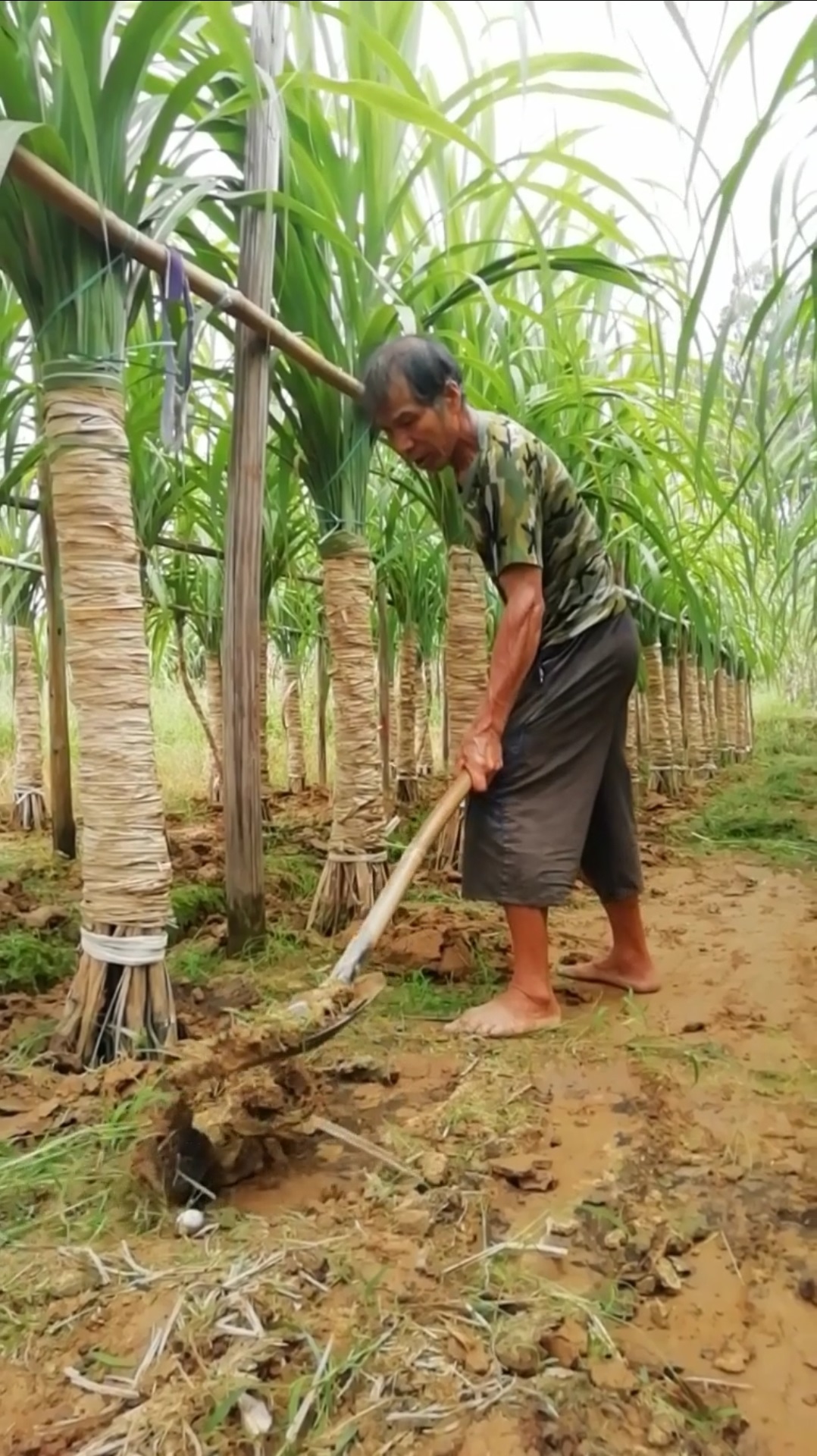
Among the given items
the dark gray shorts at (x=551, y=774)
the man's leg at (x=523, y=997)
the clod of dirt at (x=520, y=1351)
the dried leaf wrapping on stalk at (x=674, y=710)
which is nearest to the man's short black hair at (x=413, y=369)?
the dark gray shorts at (x=551, y=774)

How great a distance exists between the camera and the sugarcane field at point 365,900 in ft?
2.51

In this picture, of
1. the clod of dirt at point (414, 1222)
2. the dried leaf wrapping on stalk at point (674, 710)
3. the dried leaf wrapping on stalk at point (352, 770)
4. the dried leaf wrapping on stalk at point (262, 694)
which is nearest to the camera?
the clod of dirt at point (414, 1222)

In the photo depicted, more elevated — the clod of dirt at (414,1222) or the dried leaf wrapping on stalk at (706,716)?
the dried leaf wrapping on stalk at (706,716)

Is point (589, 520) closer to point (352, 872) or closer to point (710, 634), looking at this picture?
point (352, 872)

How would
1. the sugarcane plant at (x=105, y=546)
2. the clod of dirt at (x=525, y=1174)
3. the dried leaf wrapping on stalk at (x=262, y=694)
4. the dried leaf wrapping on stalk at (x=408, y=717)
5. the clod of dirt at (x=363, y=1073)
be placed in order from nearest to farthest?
the clod of dirt at (x=525, y=1174) → the sugarcane plant at (x=105, y=546) → the clod of dirt at (x=363, y=1073) → the dried leaf wrapping on stalk at (x=262, y=694) → the dried leaf wrapping on stalk at (x=408, y=717)

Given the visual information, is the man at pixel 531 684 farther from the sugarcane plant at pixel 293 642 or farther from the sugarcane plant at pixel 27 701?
the sugarcane plant at pixel 293 642

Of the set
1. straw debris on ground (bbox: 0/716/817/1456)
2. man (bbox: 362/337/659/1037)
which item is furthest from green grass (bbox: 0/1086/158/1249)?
man (bbox: 362/337/659/1037)

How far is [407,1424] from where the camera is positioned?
70cm

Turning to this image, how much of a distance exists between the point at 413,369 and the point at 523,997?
97 centimetres

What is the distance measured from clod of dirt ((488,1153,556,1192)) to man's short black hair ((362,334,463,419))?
1018 millimetres

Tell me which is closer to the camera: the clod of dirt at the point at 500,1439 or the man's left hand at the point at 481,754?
the clod of dirt at the point at 500,1439

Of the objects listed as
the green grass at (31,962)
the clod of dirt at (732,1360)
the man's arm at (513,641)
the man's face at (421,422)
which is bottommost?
the clod of dirt at (732,1360)

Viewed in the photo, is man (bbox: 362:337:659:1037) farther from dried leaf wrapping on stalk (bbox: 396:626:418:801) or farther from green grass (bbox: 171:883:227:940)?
dried leaf wrapping on stalk (bbox: 396:626:418:801)

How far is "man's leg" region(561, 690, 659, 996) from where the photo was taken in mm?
1792
